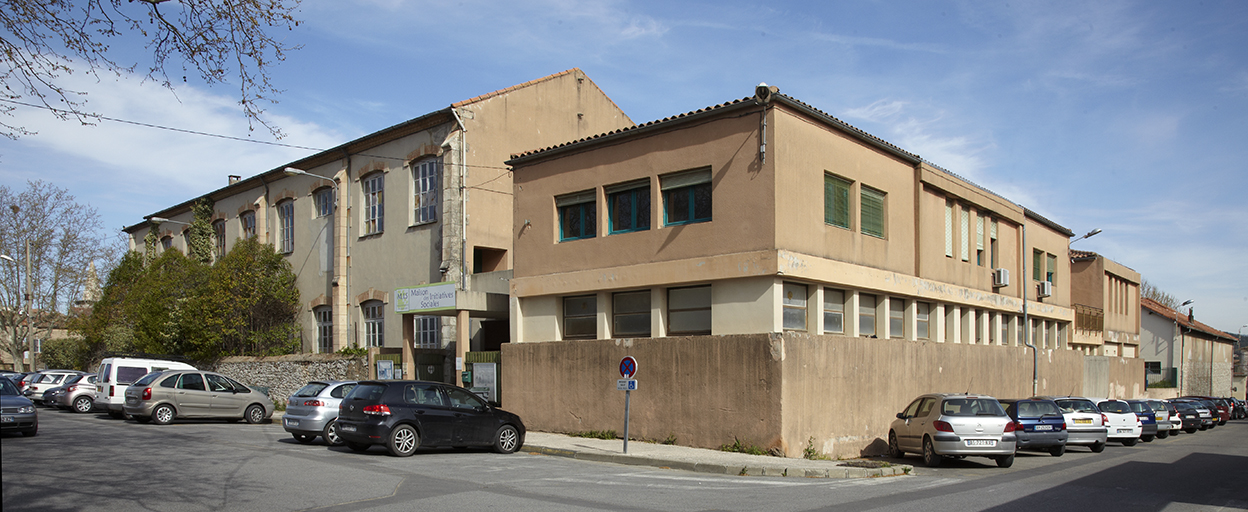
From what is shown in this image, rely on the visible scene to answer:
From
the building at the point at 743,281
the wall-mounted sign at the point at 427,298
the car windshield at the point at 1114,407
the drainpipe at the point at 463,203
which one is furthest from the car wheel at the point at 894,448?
the drainpipe at the point at 463,203

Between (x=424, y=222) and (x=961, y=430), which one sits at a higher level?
(x=424, y=222)

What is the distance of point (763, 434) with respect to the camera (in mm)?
16422

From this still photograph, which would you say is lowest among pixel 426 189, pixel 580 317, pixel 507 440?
pixel 507 440

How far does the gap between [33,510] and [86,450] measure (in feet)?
22.3

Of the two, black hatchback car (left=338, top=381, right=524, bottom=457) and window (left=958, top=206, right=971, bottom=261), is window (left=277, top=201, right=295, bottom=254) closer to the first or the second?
black hatchback car (left=338, top=381, right=524, bottom=457)

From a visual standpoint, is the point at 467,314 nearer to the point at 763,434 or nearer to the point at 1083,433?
the point at 763,434

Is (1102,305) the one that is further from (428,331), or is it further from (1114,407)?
(428,331)

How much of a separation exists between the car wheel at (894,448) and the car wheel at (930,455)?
1.25 meters

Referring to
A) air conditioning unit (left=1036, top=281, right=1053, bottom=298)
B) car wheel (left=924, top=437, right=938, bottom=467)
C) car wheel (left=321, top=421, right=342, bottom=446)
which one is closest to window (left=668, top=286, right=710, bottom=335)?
car wheel (left=924, top=437, right=938, bottom=467)

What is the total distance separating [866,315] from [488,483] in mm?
11309

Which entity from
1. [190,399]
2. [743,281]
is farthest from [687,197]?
[190,399]

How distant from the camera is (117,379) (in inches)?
991

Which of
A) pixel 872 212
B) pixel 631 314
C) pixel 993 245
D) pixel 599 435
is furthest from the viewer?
pixel 993 245

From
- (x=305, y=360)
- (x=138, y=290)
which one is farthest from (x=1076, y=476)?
(x=138, y=290)
